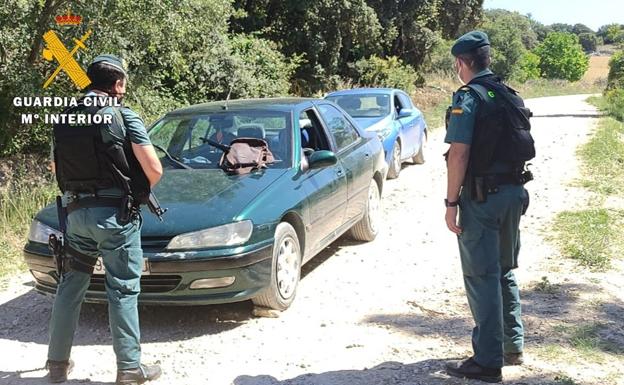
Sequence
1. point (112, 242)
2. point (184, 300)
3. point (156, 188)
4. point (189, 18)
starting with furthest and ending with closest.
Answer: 1. point (189, 18)
2. point (156, 188)
3. point (184, 300)
4. point (112, 242)

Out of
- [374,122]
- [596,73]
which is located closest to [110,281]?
[374,122]

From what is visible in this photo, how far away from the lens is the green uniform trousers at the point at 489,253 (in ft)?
12.1

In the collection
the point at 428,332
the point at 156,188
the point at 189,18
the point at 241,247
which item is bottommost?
the point at 428,332

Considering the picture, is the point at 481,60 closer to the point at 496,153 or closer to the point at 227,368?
the point at 496,153

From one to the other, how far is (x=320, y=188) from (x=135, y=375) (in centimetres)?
246

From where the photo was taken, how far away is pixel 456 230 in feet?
12.3

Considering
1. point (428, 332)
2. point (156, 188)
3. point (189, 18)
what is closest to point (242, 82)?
point (189, 18)

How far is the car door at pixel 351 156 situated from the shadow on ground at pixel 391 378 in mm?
2503

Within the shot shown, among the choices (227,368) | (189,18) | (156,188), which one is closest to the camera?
(227,368)

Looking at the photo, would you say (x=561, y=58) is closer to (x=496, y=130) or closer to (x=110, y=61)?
(x=496, y=130)

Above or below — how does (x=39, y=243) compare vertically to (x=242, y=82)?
below

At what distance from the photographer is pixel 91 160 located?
11.8 ft

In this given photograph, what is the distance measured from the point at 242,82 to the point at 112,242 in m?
12.0

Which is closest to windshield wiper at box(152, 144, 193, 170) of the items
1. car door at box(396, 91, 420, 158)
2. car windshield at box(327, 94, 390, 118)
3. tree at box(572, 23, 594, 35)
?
car windshield at box(327, 94, 390, 118)
